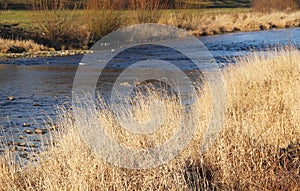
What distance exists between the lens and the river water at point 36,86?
412 inches

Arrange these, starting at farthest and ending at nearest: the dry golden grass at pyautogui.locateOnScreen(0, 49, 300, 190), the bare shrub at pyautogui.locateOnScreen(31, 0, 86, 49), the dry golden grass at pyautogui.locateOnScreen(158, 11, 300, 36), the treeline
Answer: the dry golden grass at pyautogui.locateOnScreen(158, 11, 300, 36)
the treeline
the bare shrub at pyautogui.locateOnScreen(31, 0, 86, 49)
the dry golden grass at pyautogui.locateOnScreen(0, 49, 300, 190)

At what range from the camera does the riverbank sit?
2505 cm

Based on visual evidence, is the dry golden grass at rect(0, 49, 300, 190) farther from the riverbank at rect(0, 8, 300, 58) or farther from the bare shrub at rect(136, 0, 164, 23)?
the bare shrub at rect(136, 0, 164, 23)

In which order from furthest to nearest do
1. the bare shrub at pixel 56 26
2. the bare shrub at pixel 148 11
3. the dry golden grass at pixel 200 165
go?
the bare shrub at pixel 148 11 < the bare shrub at pixel 56 26 < the dry golden grass at pixel 200 165

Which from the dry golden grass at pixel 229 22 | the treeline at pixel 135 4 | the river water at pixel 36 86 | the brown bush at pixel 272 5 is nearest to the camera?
the river water at pixel 36 86

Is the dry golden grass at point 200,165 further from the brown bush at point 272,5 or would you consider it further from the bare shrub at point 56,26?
the brown bush at point 272,5

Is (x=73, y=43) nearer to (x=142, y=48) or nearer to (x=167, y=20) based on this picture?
(x=142, y=48)

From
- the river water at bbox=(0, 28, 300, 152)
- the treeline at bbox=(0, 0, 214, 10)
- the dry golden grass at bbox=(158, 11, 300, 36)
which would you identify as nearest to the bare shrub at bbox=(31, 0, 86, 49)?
the treeline at bbox=(0, 0, 214, 10)

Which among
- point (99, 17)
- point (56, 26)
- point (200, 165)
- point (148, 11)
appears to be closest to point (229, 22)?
point (148, 11)

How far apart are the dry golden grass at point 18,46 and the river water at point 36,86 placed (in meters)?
2.12

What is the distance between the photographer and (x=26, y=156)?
763 centimetres

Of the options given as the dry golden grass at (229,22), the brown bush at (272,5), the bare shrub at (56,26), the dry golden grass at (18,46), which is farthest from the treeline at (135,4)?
the brown bush at (272,5)

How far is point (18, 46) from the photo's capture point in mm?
24609

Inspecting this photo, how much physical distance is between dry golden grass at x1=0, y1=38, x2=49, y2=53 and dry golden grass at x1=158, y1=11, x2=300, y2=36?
32.1 ft
